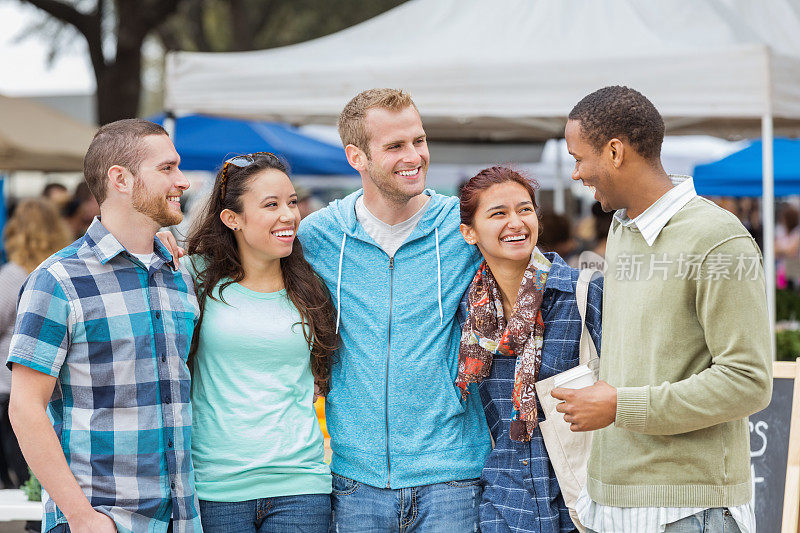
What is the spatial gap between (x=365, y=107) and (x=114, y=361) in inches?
50.0

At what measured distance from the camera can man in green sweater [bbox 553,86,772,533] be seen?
7.10 feet

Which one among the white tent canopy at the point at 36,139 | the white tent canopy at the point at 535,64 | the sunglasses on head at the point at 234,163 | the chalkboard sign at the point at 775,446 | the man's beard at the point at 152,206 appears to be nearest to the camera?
the man's beard at the point at 152,206

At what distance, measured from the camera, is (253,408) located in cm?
289

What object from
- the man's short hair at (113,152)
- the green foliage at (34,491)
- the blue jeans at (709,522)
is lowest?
the green foliage at (34,491)

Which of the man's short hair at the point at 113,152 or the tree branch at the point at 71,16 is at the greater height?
the tree branch at the point at 71,16

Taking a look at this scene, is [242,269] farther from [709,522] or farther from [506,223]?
[709,522]

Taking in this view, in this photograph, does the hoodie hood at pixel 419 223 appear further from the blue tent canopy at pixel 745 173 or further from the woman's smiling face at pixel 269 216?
the blue tent canopy at pixel 745 173

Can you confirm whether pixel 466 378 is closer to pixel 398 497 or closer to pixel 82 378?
pixel 398 497

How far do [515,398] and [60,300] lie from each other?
4.57ft

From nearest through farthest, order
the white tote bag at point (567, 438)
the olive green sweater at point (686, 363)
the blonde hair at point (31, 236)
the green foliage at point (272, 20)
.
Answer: the olive green sweater at point (686, 363)
the white tote bag at point (567, 438)
the blonde hair at point (31, 236)
the green foliage at point (272, 20)

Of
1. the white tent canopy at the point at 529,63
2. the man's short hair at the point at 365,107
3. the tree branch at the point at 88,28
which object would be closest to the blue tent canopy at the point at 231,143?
the white tent canopy at the point at 529,63

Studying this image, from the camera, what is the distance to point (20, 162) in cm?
866

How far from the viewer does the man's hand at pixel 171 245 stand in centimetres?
290

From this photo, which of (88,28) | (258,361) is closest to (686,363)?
(258,361)
